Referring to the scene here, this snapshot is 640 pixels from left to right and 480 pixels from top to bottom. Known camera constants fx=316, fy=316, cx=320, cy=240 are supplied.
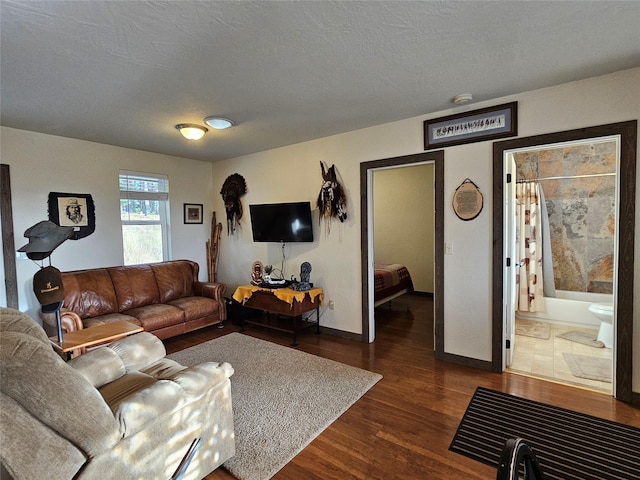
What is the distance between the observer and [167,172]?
488 cm

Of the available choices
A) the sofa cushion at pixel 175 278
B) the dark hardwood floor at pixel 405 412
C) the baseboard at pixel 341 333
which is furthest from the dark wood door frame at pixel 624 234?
the sofa cushion at pixel 175 278

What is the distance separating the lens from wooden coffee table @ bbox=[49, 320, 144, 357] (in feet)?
7.99

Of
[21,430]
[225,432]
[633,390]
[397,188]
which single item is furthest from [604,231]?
[21,430]

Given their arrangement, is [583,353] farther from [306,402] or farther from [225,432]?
[225,432]

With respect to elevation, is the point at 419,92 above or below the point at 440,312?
above

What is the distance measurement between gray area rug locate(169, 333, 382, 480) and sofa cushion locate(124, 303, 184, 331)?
443 mm

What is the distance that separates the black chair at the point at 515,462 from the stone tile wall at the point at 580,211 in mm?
4675

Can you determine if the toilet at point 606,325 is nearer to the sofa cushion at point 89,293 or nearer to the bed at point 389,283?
the bed at point 389,283

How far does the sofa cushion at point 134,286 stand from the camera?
398 centimetres

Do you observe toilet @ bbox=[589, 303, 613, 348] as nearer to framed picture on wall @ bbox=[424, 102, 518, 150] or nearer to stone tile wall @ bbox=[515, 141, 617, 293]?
stone tile wall @ bbox=[515, 141, 617, 293]

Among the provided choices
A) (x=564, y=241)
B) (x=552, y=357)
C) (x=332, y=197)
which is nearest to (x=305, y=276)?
(x=332, y=197)

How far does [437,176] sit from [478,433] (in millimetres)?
2258

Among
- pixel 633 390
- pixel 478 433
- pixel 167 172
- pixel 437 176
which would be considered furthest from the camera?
pixel 167 172

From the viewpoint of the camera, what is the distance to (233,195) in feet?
16.7
